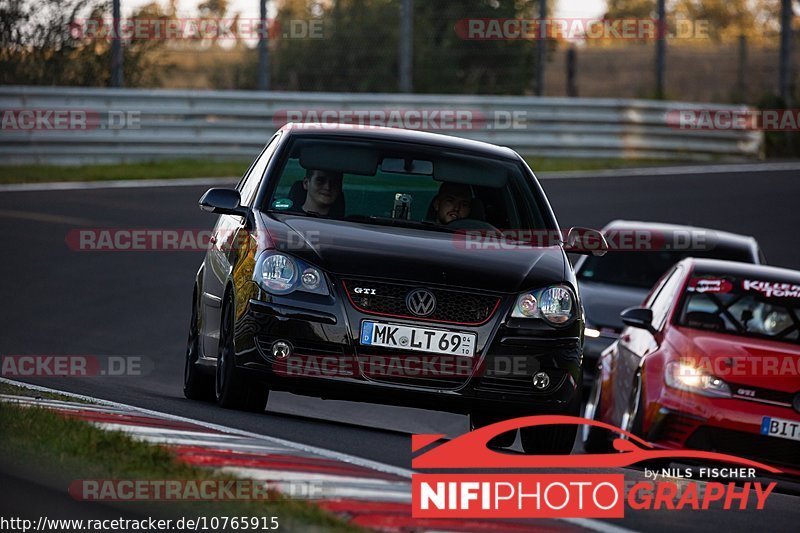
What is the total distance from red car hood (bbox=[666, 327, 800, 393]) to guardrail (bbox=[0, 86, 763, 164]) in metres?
13.4

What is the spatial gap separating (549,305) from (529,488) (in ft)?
5.99

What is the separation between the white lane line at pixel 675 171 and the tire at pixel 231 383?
15359 millimetres

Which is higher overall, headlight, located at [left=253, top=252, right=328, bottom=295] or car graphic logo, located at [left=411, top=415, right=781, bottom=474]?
headlight, located at [left=253, top=252, right=328, bottom=295]

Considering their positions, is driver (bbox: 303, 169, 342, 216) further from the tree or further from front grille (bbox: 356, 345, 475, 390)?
the tree

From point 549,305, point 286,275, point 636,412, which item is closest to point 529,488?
point 549,305

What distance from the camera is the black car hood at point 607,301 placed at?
43.7 ft

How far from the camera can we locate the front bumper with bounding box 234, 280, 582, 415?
314 inches

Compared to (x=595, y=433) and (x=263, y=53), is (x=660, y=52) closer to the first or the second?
(x=263, y=53)

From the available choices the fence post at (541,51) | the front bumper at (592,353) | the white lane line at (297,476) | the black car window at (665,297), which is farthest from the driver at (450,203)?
the fence post at (541,51)

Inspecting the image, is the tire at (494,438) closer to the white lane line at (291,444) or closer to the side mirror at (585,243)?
the side mirror at (585,243)

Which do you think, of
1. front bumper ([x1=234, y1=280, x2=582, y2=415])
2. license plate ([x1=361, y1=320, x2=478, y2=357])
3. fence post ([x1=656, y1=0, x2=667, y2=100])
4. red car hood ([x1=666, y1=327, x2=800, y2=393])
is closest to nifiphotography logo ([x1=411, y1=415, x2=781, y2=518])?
front bumper ([x1=234, y1=280, x2=582, y2=415])

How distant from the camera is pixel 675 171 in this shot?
25141 mm

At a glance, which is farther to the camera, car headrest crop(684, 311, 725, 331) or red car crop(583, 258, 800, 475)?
car headrest crop(684, 311, 725, 331)

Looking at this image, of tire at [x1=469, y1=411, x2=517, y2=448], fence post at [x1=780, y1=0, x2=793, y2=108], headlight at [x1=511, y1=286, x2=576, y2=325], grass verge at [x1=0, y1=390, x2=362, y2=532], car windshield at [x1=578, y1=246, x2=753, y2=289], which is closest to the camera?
grass verge at [x1=0, y1=390, x2=362, y2=532]
